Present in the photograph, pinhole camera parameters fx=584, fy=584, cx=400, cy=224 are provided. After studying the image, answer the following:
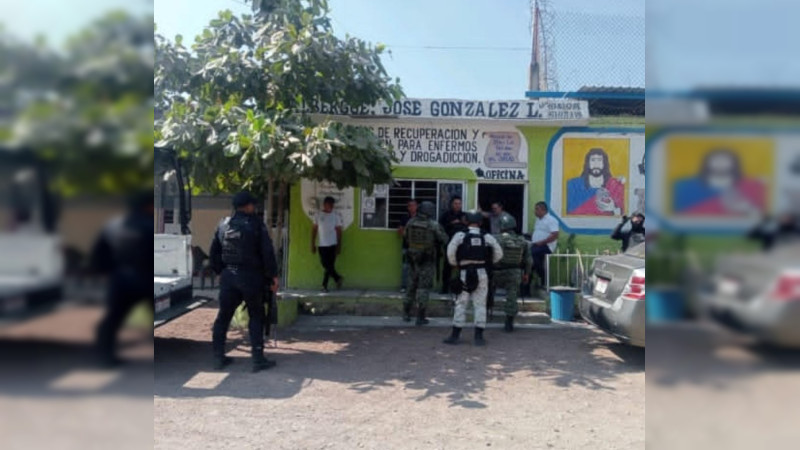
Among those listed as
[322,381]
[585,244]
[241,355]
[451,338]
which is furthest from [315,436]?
[585,244]

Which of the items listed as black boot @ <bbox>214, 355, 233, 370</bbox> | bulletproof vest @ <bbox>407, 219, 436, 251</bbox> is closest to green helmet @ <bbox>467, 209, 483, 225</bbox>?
bulletproof vest @ <bbox>407, 219, 436, 251</bbox>

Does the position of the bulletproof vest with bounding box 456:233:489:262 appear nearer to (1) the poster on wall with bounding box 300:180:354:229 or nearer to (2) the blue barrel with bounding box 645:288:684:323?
(1) the poster on wall with bounding box 300:180:354:229

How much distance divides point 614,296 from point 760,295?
5094mm

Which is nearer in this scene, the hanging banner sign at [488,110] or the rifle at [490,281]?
the rifle at [490,281]

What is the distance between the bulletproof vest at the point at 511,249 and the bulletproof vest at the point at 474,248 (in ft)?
2.25

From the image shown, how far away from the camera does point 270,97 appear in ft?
25.1

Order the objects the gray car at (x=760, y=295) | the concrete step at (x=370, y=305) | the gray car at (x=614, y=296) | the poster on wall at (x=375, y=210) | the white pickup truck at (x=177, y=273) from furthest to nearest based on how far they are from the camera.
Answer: the poster on wall at (x=375, y=210) < the concrete step at (x=370, y=305) < the white pickup truck at (x=177, y=273) < the gray car at (x=614, y=296) < the gray car at (x=760, y=295)

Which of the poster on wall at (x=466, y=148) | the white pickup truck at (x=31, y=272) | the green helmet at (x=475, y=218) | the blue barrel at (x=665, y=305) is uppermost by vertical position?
the poster on wall at (x=466, y=148)

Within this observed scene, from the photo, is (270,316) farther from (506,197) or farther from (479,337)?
(506,197)

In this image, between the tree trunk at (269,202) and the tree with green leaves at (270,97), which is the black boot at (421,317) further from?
the tree trunk at (269,202)

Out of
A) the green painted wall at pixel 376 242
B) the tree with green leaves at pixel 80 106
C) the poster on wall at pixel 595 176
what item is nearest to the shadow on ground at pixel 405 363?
the green painted wall at pixel 376 242

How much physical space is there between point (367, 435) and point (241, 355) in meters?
2.75

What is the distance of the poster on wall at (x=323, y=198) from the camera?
996cm

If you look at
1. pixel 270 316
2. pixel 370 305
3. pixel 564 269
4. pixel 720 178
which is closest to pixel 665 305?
pixel 720 178
